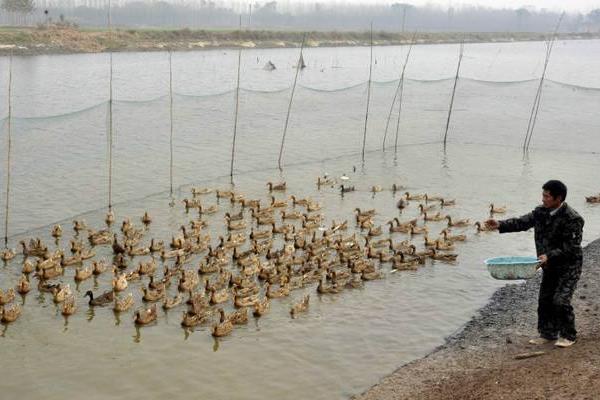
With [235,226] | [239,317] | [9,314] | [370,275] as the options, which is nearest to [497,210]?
[370,275]

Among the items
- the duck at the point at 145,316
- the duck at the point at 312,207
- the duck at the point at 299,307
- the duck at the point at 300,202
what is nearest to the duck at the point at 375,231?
the duck at the point at 312,207

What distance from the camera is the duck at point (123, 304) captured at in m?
13.9

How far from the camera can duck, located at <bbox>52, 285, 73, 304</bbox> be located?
14125mm

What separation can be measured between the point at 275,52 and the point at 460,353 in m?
77.2

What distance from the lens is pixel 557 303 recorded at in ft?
33.4

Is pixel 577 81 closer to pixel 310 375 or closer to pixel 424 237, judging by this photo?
pixel 424 237

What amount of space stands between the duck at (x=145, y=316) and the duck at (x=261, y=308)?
6.24ft

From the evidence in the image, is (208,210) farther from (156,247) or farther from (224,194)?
(156,247)

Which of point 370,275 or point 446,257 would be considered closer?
point 370,275

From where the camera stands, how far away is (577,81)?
61719 mm

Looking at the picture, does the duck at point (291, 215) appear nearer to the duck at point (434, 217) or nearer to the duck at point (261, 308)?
the duck at point (434, 217)

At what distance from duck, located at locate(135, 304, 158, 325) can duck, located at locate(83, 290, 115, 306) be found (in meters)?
0.99

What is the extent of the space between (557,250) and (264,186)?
1554 centimetres

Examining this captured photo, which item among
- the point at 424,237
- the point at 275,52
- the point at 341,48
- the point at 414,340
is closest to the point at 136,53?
the point at 275,52
